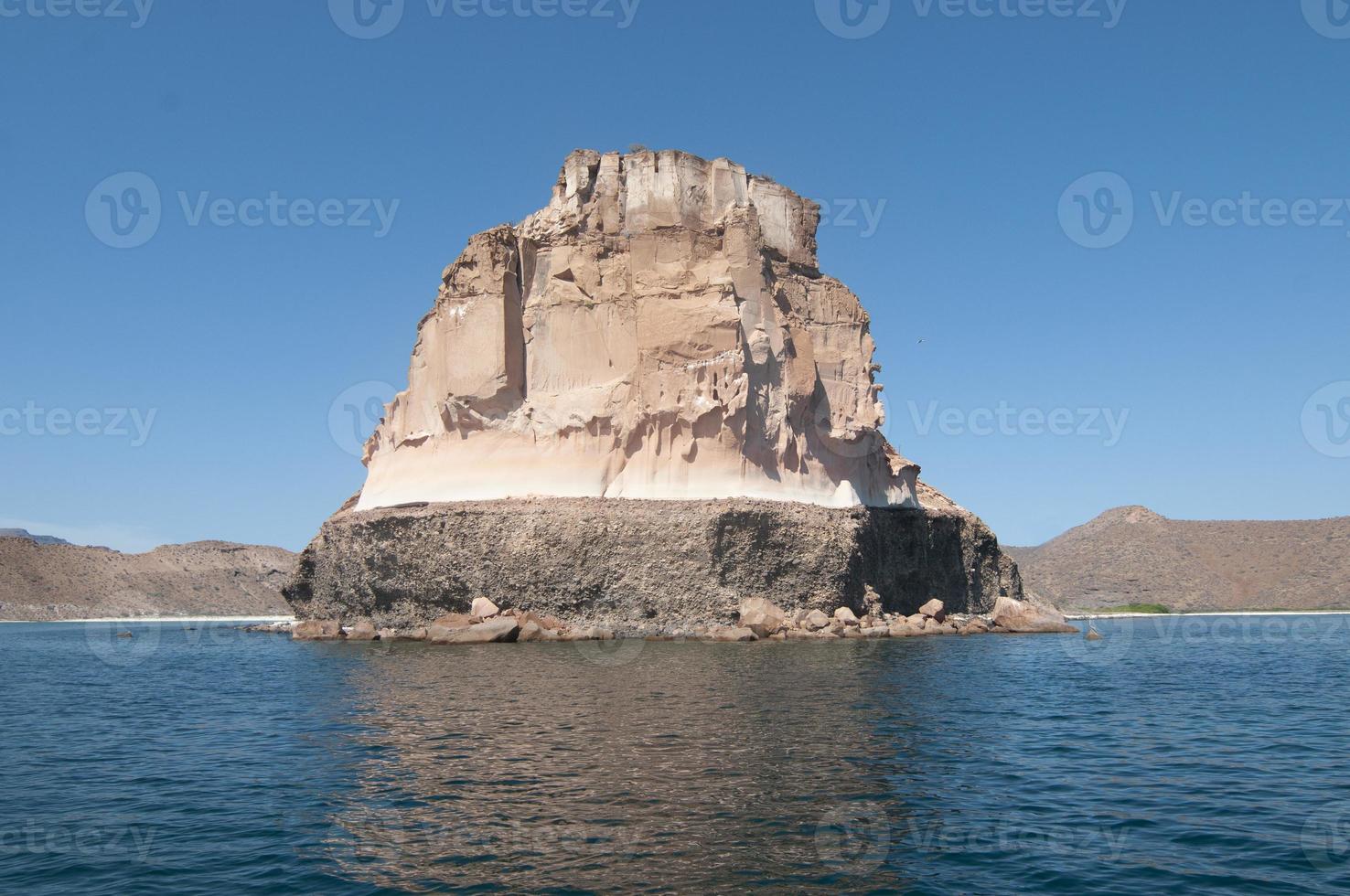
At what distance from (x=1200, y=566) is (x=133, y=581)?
9992cm

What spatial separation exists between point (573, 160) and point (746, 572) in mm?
17686

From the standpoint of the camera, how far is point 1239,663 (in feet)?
90.2

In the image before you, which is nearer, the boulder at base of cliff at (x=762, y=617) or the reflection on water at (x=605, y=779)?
the reflection on water at (x=605, y=779)

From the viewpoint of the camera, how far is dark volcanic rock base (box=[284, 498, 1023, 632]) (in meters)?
33.3

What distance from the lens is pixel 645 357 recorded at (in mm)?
36656

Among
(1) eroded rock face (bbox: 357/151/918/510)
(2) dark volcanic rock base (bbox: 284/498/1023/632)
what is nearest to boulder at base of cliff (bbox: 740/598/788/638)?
(2) dark volcanic rock base (bbox: 284/498/1023/632)

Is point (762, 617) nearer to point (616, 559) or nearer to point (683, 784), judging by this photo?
point (616, 559)

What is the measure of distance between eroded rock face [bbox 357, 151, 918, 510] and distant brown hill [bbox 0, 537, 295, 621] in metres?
60.5

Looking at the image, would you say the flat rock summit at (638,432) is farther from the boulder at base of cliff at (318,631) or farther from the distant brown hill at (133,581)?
the distant brown hill at (133,581)

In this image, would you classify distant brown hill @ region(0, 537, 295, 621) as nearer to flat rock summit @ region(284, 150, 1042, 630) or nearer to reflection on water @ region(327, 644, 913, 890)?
flat rock summit @ region(284, 150, 1042, 630)

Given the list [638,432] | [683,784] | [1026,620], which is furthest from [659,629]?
[683,784]

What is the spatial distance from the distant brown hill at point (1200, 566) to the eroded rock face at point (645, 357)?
2149 inches

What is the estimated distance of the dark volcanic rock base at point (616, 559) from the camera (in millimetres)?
33281

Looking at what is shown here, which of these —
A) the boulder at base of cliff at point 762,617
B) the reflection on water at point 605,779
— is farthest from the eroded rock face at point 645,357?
the reflection on water at point 605,779
